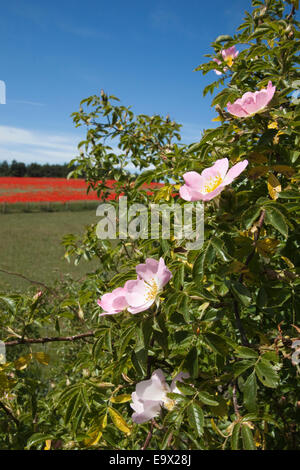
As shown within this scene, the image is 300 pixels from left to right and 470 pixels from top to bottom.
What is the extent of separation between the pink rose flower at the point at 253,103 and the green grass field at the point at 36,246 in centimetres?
416

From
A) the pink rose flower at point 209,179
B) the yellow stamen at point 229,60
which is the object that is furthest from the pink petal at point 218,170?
the yellow stamen at point 229,60

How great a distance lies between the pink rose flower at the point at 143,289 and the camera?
2.25ft

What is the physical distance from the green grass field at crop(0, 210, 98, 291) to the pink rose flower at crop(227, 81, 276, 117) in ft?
13.7

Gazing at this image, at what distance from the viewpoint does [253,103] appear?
0.77 metres

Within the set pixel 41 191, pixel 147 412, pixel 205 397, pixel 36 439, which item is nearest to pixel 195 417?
pixel 205 397

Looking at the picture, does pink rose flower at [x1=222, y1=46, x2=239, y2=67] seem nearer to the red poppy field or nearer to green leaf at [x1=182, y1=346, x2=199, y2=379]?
green leaf at [x1=182, y1=346, x2=199, y2=379]

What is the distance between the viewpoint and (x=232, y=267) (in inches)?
27.4

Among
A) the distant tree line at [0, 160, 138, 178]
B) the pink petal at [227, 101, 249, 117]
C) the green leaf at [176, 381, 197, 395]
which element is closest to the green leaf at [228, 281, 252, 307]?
the green leaf at [176, 381, 197, 395]

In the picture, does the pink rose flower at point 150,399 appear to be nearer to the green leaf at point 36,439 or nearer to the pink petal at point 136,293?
the pink petal at point 136,293

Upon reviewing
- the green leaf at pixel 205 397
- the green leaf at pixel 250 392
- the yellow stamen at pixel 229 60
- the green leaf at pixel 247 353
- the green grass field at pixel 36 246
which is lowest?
the green grass field at pixel 36 246

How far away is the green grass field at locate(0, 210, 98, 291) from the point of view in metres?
8.07
